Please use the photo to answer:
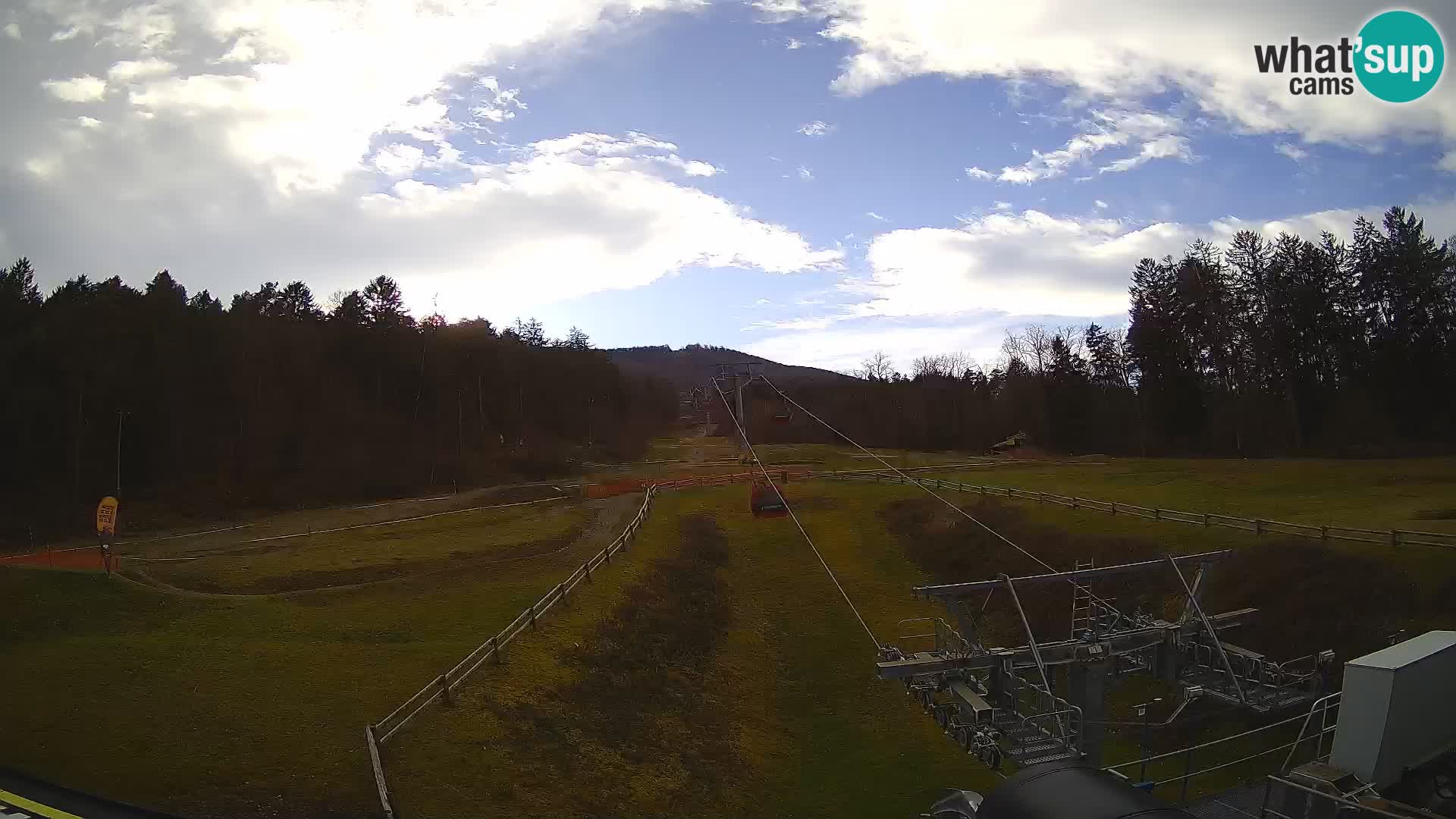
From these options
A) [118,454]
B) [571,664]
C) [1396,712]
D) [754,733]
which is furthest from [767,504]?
[118,454]

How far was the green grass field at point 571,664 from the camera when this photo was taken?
1703 centimetres

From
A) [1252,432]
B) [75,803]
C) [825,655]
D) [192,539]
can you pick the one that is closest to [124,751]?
[75,803]

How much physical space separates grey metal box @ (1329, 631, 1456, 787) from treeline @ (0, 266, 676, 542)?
57689 mm

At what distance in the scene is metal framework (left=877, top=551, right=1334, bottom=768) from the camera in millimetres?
16297

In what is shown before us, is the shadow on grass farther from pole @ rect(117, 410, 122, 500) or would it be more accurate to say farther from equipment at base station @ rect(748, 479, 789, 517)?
pole @ rect(117, 410, 122, 500)

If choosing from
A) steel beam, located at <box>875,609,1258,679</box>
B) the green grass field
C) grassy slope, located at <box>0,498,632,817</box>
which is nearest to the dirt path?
the green grass field

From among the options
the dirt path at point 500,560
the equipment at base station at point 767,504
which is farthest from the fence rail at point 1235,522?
the dirt path at point 500,560

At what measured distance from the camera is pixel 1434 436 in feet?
187

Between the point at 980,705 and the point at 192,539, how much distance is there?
4224cm

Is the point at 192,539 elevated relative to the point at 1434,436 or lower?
lower

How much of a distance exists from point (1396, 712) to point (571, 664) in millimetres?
19700

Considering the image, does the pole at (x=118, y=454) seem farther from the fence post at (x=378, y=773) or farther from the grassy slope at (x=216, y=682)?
the fence post at (x=378, y=773)

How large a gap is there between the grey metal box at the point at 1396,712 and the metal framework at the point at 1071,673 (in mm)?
4550

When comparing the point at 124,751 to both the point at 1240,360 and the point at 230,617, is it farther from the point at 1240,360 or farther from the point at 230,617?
the point at 1240,360
